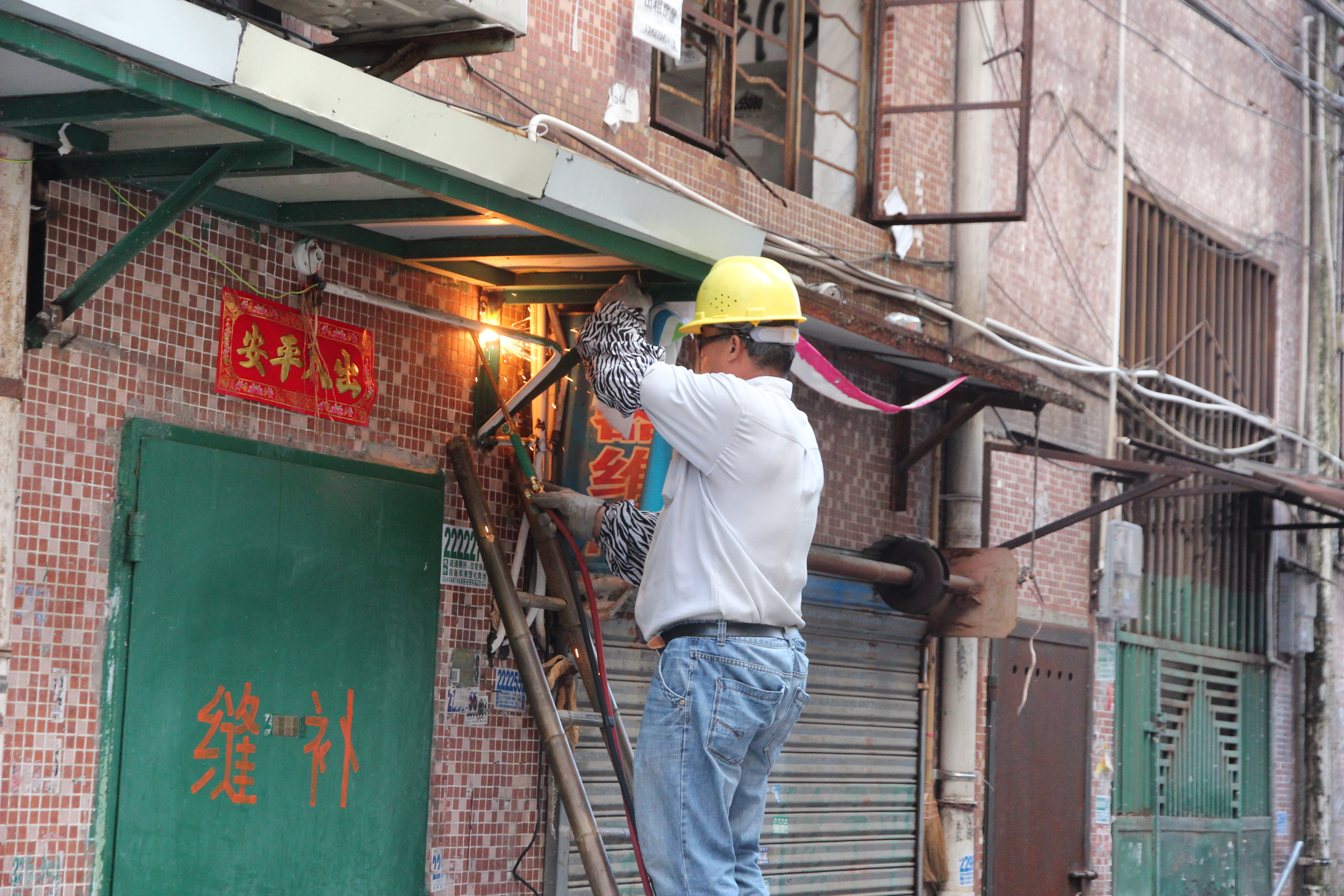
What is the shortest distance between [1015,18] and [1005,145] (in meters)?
0.87

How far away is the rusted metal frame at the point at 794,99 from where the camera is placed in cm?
912

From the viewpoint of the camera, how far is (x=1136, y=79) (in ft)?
40.0

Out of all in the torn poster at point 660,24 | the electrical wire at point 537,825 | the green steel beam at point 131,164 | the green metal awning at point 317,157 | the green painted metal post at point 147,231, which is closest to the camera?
the green metal awning at point 317,157

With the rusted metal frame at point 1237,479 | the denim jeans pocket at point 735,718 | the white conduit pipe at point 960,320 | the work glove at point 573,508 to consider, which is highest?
the white conduit pipe at point 960,320

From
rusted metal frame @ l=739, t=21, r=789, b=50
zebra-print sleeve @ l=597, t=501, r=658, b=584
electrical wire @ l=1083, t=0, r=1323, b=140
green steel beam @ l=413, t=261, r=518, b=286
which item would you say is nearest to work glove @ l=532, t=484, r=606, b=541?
zebra-print sleeve @ l=597, t=501, r=658, b=584

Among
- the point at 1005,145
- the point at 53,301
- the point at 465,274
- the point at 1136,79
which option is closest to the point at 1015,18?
the point at 1005,145

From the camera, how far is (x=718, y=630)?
15.4 feet

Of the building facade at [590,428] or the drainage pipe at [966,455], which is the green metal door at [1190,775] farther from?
the drainage pipe at [966,455]

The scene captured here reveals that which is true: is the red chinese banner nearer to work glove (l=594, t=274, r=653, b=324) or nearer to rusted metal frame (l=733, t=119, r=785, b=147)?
work glove (l=594, t=274, r=653, b=324)

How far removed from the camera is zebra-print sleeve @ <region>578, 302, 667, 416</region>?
5188 mm

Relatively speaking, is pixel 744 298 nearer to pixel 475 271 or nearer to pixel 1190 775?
pixel 475 271

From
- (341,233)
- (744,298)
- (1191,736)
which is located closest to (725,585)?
(744,298)

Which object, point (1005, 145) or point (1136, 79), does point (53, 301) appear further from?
point (1136, 79)

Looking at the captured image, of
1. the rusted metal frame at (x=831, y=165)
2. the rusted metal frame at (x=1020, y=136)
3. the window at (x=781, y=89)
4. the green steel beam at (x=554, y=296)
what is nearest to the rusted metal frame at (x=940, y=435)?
the rusted metal frame at (x=1020, y=136)
